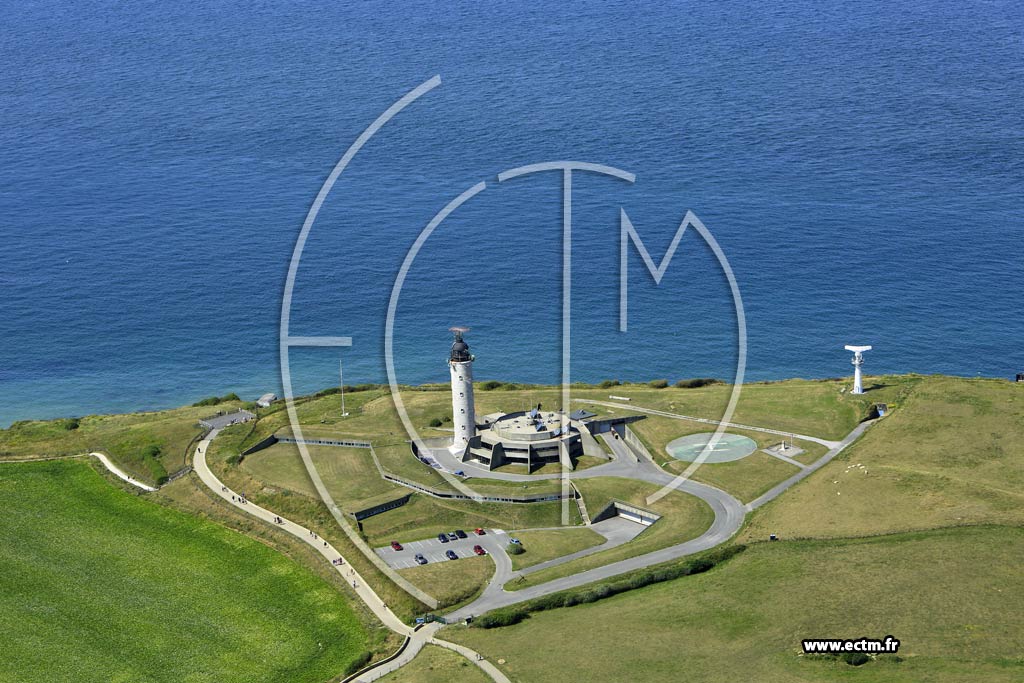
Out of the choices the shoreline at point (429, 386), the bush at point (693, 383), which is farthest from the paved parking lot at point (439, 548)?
the bush at point (693, 383)

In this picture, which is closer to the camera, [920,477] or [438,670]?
[438,670]

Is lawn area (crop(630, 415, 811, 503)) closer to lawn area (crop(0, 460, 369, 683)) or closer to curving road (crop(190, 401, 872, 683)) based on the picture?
curving road (crop(190, 401, 872, 683))

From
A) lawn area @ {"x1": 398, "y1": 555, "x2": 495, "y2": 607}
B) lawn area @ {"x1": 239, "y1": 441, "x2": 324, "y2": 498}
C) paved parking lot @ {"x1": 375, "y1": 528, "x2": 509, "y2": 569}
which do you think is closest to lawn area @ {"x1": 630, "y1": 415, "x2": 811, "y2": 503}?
paved parking lot @ {"x1": 375, "y1": 528, "x2": 509, "y2": 569}

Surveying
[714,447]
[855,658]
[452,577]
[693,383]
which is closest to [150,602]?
[452,577]

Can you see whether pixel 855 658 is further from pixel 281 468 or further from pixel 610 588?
pixel 281 468

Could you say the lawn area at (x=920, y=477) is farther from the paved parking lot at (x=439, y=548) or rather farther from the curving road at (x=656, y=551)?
the paved parking lot at (x=439, y=548)

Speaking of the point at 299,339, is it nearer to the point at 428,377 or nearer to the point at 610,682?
the point at 428,377
